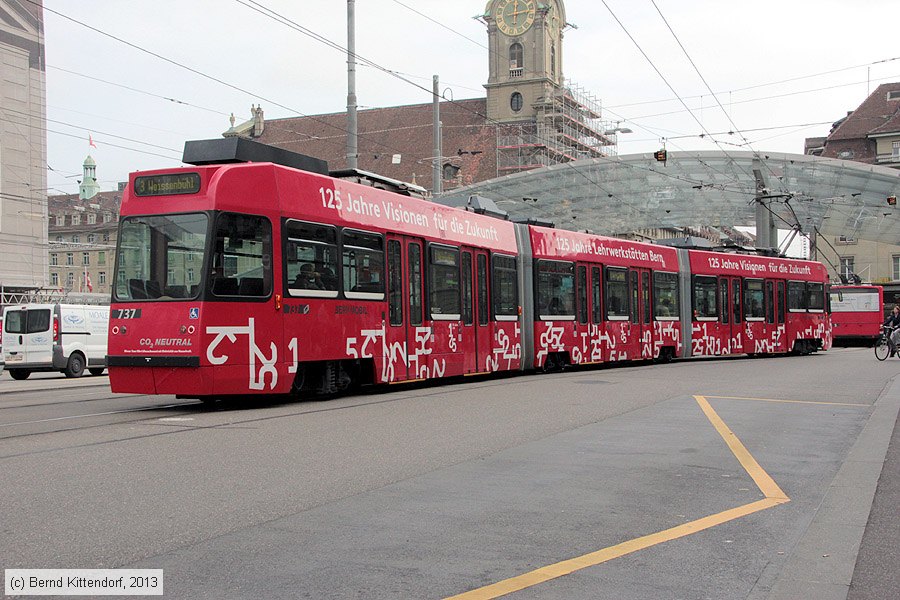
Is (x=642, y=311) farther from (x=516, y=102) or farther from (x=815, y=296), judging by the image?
(x=516, y=102)

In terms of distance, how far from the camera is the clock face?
3433 inches

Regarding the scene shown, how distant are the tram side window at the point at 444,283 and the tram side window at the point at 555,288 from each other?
398 centimetres

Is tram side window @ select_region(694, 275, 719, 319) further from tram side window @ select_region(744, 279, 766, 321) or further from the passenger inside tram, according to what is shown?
the passenger inside tram

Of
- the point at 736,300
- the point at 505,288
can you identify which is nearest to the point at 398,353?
the point at 505,288

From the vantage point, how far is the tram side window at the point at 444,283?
16984 millimetres

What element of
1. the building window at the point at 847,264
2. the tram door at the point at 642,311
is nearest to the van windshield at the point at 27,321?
the tram door at the point at 642,311

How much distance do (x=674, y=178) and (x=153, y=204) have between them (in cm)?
4380

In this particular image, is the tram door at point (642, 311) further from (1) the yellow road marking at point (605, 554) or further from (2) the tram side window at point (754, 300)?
(1) the yellow road marking at point (605, 554)

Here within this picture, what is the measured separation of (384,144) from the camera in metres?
99.6

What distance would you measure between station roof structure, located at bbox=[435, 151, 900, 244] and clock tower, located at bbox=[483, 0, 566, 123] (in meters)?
26.0

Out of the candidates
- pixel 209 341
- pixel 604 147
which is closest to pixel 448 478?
pixel 209 341

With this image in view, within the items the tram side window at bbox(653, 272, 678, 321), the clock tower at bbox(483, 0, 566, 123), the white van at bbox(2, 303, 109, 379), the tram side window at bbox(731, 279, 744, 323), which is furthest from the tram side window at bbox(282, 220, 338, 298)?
the clock tower at bbox(483, 0, 566, 123)

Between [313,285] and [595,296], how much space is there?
11606 mm

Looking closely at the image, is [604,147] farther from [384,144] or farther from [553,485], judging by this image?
[553,485]
